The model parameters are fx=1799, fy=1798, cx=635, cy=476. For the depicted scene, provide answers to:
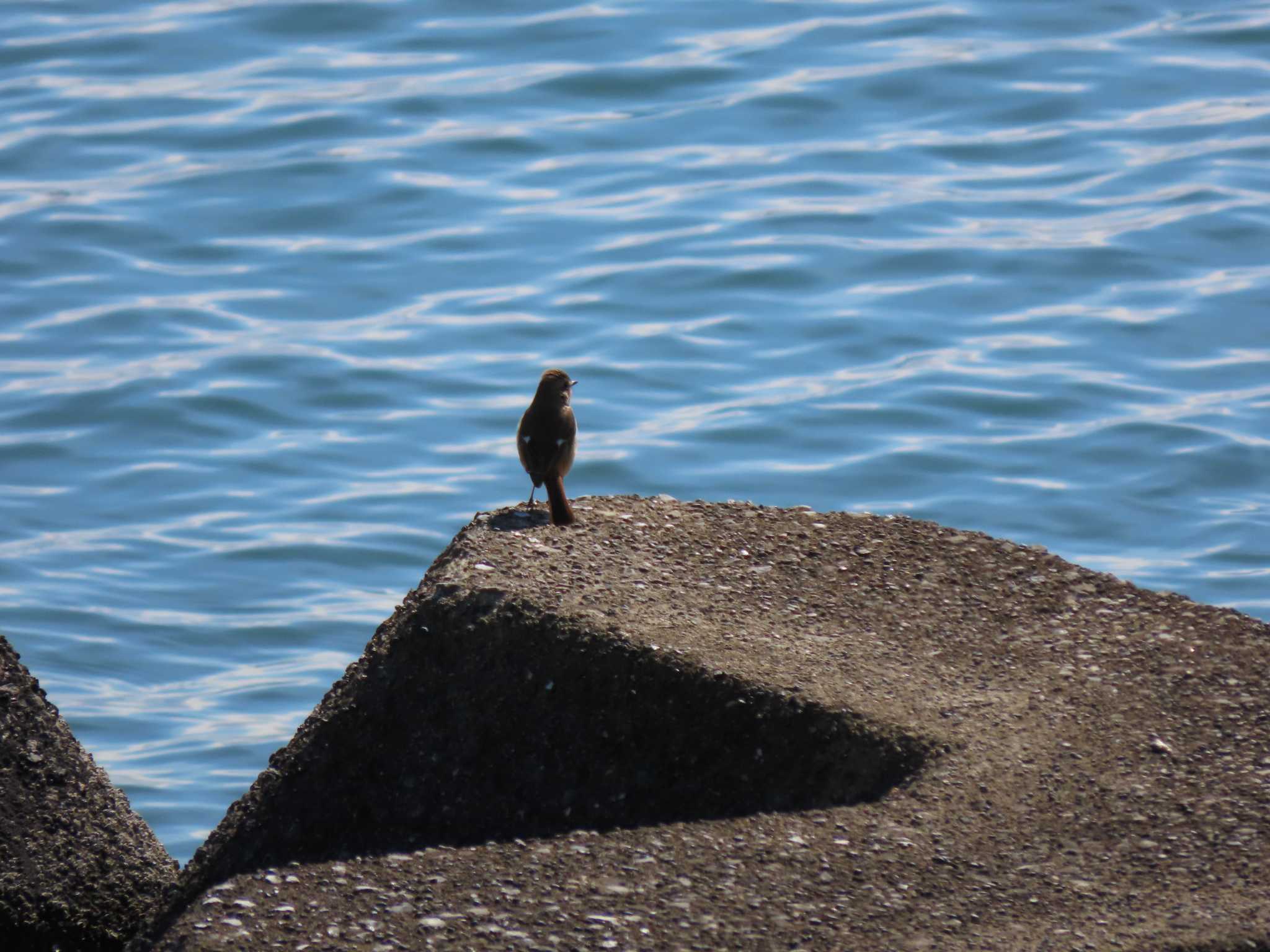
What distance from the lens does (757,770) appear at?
446cm

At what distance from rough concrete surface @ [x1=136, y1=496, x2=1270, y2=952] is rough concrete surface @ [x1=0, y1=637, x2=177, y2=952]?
0.34m

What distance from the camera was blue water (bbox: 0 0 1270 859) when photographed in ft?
33.9

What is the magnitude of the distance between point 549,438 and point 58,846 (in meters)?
2.13

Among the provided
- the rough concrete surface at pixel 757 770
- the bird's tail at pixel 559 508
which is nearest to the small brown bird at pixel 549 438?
the bird's tail at pixel 559 508

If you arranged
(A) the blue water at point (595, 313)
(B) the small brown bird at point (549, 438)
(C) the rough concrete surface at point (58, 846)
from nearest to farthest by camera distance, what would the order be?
1. (C) the rough concrete surface at point (58, 846)
2. (B) the small brown bird at point (549, 438)
3. (A) the blue water at point (595, 313)

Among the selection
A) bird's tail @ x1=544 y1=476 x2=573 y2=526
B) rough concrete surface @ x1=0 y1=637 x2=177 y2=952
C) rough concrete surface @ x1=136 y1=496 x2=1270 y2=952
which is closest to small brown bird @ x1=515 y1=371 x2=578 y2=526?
bird's tail @ x1=544 y1=476 x2=573 y2=526

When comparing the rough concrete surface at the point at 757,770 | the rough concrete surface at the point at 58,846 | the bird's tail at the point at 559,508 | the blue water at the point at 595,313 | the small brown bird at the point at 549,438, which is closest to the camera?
the rough concrete surface at the point at 757,770

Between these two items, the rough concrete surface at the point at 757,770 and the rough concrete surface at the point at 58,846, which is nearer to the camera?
the rough concrete surface at the point at 757,770

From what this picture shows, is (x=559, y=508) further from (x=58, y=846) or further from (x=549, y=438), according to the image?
(x=58, y=846)

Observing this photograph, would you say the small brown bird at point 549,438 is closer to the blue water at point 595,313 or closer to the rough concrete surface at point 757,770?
the rough concrete surface at point 757,770

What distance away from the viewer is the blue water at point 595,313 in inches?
407

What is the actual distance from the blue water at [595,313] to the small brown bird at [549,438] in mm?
3308

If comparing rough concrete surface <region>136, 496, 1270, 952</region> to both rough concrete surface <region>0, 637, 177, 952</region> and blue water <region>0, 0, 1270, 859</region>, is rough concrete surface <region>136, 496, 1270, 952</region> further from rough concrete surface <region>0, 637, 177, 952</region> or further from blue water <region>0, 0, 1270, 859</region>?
blue water <region>0, 0, 1270, 859</region>

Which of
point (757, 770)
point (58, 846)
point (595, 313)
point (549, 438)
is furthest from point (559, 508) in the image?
point (595, 313)
